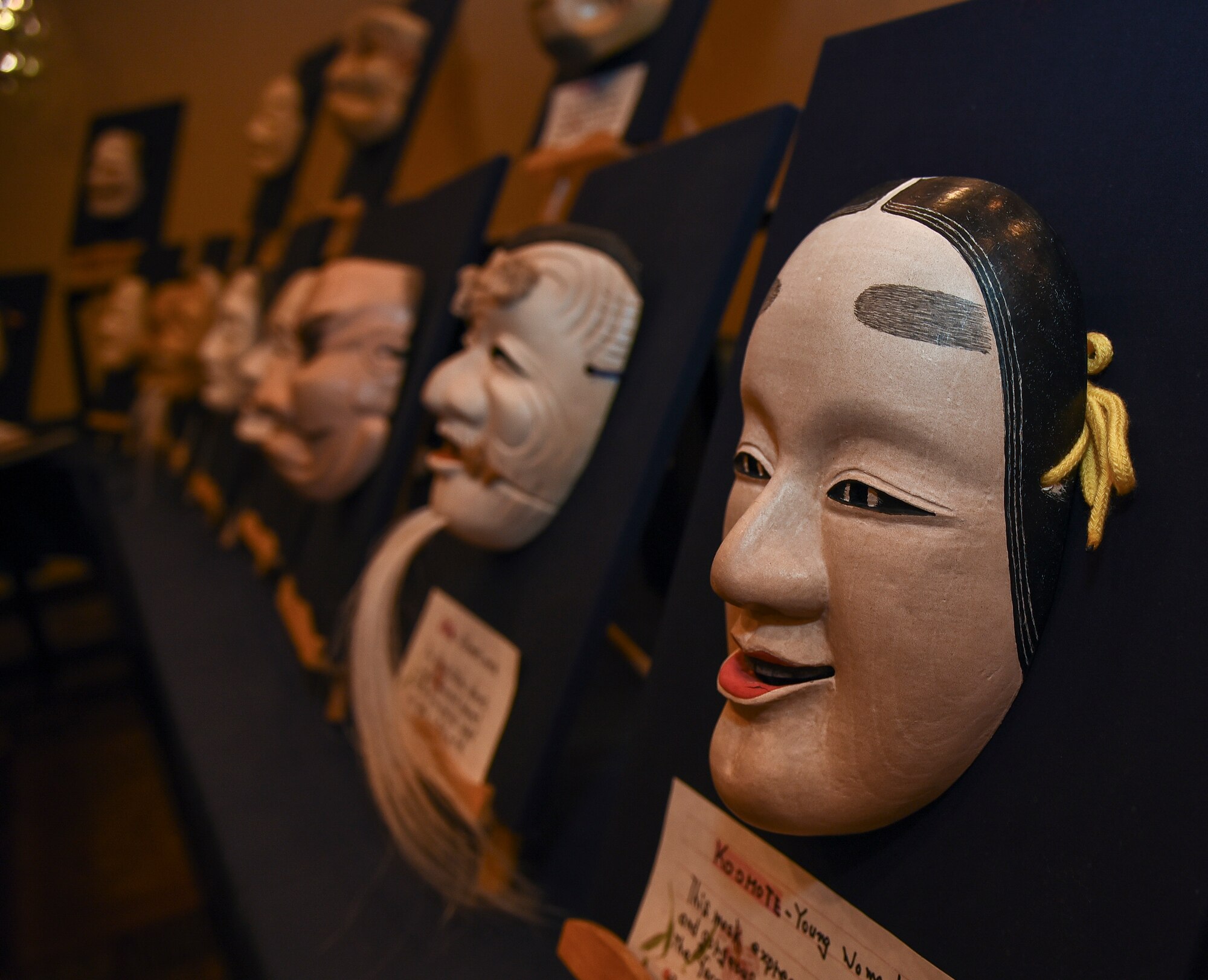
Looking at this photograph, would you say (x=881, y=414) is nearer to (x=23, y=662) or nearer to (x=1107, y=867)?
(x=1107, y=867)

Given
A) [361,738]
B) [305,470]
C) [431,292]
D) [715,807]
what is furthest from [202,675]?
[715,807]

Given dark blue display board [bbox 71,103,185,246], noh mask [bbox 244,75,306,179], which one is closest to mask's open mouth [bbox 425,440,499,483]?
noh mask [bbox 244,75,306,179]

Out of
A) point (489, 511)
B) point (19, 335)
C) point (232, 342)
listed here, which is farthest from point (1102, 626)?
point (19, 335)

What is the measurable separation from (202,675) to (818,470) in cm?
122

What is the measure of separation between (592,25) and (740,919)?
4.74ft

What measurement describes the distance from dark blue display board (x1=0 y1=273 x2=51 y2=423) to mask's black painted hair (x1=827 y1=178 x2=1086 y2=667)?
11.9ft

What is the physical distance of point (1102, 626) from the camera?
1.64ft

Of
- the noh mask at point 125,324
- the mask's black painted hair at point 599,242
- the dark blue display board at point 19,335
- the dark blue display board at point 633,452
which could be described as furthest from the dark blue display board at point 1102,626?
the dark blue display board at point 19,335

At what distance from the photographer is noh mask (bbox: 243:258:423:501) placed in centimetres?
134

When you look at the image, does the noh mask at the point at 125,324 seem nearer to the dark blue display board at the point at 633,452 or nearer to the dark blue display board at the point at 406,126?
the dark blue display board at the point at 406,126

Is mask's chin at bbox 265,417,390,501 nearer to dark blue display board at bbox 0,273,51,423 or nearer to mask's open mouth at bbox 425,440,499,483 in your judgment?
mask's open mouth at bbox 425,440,499,483

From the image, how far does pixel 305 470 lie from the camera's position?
4.70 feet

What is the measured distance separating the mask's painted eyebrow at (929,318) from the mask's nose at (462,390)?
1.70 feet

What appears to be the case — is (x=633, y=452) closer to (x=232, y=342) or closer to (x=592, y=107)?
(x=592, y=107)
